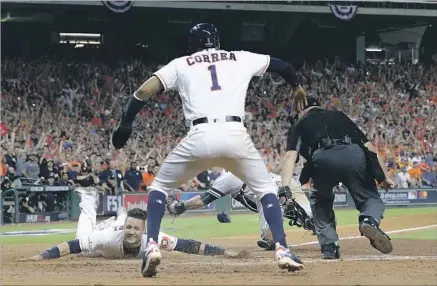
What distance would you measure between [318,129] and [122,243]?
2.56m

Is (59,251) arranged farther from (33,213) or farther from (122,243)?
(33,213)

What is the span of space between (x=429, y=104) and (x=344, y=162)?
76.4ft

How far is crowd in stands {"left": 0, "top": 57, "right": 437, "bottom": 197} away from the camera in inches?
845

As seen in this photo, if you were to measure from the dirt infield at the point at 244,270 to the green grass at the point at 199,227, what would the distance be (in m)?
→ 3.59

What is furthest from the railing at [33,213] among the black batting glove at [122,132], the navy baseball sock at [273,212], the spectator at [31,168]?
the navy baseball sock at [273,212]

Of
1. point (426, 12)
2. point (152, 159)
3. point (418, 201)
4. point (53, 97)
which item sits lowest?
point (418, 201)

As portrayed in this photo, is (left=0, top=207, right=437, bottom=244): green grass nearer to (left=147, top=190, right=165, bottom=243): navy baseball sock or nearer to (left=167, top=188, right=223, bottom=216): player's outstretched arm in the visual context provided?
(left=167, top=188, right=223, bottom=216): player's outstretched arm

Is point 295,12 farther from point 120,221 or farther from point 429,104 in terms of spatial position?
point 120,221

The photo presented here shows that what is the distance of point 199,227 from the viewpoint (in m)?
17.7

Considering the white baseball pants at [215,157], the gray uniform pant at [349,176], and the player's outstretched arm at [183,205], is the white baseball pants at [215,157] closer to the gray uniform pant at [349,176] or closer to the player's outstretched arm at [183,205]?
the gray uniform pant at [349,176]

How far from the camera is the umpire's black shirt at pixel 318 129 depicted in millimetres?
9000

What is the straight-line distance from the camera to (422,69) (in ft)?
113

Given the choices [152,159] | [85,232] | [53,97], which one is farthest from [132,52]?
[85,232]

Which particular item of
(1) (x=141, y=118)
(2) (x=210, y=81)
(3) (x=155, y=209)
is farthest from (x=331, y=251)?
(1) (x=141, y=118)
